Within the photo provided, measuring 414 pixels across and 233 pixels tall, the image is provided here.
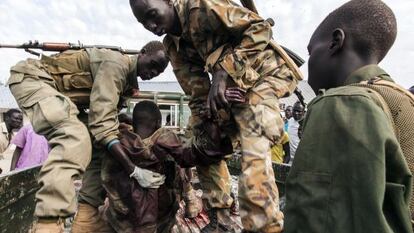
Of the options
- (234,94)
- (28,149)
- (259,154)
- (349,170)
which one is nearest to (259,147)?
(259,154)

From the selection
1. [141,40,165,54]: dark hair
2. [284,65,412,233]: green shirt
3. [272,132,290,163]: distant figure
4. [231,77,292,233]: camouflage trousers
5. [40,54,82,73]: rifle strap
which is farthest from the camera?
[272,132,290,163]: distant figure

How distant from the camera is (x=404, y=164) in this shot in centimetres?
75

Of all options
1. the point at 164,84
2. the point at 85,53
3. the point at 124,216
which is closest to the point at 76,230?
the point at 124,216

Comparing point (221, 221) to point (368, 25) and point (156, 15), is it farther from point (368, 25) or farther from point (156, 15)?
point (368, 25)

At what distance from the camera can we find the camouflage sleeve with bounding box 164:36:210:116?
7.40 ft

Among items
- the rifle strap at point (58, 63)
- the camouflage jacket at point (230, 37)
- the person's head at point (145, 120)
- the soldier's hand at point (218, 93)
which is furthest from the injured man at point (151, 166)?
the rifle strap at point (58, 63)

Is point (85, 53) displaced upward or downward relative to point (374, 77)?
downward

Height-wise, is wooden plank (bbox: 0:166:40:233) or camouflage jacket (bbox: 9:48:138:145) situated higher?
camouflage jacket (bbox: 9:48:138:145)

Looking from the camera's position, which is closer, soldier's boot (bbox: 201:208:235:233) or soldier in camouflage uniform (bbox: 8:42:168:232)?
soldier in camouflage uniform (bbox: 8:42:168:232)

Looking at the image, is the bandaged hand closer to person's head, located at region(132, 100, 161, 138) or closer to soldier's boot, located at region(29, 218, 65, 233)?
person's head, located at region(132, 100, 161, 138)

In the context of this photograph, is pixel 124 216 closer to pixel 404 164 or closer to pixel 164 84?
pixel 404 164

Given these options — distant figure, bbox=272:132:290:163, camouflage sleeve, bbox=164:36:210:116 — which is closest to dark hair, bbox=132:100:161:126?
camouflage sleeve, bbox=164:36:210:116

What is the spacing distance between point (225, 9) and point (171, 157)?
0.91 m

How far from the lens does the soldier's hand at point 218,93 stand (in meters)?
1.70
